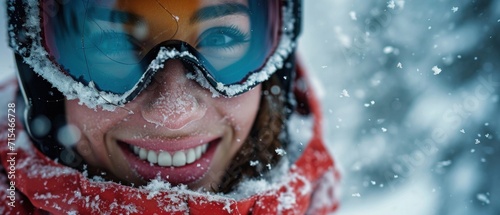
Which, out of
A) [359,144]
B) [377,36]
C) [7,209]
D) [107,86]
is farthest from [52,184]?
[359,144]

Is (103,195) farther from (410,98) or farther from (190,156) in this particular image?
(410,98)

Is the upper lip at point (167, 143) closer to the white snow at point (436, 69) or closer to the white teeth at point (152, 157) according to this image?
the white teeth at point (152, 157)

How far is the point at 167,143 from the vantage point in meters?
1.05

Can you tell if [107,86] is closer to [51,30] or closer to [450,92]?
A: [51,30]

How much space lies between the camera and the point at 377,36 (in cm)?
176

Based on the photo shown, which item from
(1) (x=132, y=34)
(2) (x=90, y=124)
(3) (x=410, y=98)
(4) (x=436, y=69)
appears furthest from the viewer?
(3) (x=410, y=98)

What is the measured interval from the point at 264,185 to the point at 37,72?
0.52 meters

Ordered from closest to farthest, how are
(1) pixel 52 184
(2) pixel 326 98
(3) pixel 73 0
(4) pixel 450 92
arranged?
(3) pixel 73 0
(1) pixel 52 184
(4) pixel 450 92
(2) pixel 326 98

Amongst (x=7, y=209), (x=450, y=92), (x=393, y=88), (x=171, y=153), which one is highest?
(x=393, y=88)

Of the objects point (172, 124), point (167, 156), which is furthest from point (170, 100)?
point (167, 156)

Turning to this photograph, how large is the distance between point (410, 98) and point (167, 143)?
1089mm

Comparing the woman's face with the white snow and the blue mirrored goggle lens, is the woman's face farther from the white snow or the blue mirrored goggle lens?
the white snow

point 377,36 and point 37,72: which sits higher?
point 377,36

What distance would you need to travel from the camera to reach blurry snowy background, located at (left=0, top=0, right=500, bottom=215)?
1507mm
